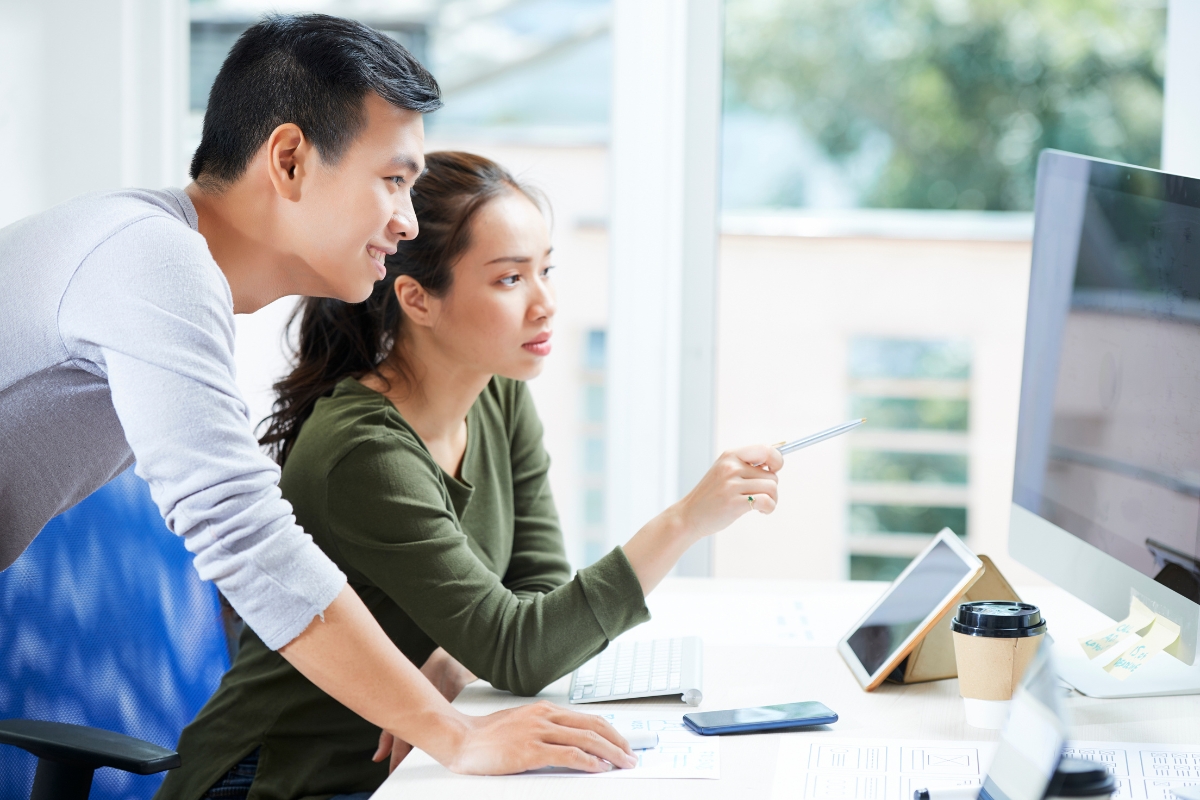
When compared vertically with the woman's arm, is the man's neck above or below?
above

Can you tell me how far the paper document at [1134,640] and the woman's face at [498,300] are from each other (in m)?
0.68

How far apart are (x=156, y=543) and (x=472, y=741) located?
1.85ft

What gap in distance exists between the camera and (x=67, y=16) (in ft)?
6.20

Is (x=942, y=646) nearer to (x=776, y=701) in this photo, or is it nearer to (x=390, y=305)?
(x=776, y=701)

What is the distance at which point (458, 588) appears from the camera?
106cm

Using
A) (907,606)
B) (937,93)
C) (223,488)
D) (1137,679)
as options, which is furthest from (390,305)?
(937,93)

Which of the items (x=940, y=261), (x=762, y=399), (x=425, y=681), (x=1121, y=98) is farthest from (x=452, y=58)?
(x=1121, y=98)

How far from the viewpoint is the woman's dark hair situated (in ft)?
4.05

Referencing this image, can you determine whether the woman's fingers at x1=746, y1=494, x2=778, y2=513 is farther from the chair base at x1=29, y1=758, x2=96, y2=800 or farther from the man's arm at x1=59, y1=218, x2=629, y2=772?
the chair base at x1=29, y1=758, x2=96, y2=800

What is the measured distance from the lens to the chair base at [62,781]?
0.93 metres

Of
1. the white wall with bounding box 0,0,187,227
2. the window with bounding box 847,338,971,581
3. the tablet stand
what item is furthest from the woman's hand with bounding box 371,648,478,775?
the window with bounding box 847,338,971,581

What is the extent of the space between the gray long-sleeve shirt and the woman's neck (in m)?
0.40

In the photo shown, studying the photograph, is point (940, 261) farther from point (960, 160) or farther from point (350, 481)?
point (350, 481)

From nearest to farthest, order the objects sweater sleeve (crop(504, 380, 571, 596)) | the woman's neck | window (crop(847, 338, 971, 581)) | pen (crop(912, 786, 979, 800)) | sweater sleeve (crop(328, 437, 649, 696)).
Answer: pen (crop(912, 786, 979, 800))
sweater sleeve (crop(328, 437, 649, 696))
the woman's neck
sweater sleeve (crop(504, 380, 571, 596))
window (crop(847, 338, 971, 581))
